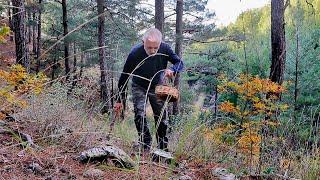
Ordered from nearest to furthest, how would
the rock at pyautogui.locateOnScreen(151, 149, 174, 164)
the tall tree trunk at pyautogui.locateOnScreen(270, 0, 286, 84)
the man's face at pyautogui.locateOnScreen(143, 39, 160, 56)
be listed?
the rock at pyautogui.locateOnScreen(151, 149, 174, 164) < the man's face at pyautogui.locateOnScreen(143, 39, 160, 56) < the tall tree trunk at pyautogui.locateOnScreen(270, 0, 286, 84)

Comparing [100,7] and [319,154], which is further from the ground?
[100,7]

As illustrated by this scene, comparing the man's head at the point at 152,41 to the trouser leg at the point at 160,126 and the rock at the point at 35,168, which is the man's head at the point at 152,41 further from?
the rock at the point at 35,168

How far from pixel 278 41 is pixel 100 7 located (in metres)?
8.50

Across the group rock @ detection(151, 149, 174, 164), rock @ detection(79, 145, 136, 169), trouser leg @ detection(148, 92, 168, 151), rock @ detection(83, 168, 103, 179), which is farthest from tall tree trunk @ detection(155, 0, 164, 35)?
rock @ detection(83, 168, 103, 179)

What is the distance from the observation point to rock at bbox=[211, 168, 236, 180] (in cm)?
307

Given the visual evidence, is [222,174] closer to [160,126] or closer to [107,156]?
[107,156]

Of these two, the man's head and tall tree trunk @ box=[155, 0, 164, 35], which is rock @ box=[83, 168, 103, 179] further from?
tall tree trunk @ box=[155, 0, 164, 35]

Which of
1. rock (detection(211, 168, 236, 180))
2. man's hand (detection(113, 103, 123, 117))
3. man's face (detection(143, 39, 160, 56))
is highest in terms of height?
man's face (detection(143, 39, 160, 56))

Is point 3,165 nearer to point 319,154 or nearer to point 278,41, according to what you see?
point 319,154

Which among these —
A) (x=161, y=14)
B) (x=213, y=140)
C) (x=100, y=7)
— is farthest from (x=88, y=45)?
(x=213, y=140)

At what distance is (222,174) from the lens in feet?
10.2

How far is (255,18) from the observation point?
7.95ft

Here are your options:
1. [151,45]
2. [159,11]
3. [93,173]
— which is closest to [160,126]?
[151,45]

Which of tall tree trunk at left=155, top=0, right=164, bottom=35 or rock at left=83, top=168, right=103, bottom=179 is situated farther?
tall tree trunk at left=155, top=0, right=164, bottom=35
